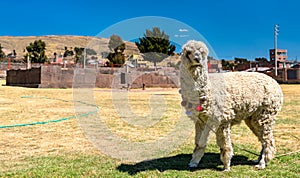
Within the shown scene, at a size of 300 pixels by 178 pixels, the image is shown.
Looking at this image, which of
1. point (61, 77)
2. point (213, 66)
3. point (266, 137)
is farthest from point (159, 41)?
point (61, 77)

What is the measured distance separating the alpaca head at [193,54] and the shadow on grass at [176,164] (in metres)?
1.80

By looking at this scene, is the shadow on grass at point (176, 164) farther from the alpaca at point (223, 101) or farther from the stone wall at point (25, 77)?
the stone wall at point (25, 77)

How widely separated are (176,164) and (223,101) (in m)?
1.47

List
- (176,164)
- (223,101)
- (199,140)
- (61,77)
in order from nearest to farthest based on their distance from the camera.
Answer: (223,101)
(199,140)
(176,164)
(61,77)

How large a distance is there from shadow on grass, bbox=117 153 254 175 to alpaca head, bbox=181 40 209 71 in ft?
5.91

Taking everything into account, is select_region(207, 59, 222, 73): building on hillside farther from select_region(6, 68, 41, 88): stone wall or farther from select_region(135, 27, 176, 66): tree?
select_region(6, 68, 41, 88): stone wall

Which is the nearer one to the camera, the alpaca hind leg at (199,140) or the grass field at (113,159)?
the grass field at (113,159)

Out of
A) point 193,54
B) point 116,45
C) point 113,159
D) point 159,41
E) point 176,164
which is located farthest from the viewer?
point 116,45

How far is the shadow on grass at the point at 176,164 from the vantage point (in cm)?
537

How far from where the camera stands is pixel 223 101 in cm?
497

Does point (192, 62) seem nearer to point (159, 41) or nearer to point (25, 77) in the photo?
point (159, 41)

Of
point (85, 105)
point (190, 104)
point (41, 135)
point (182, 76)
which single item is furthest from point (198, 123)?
point (85, 105)

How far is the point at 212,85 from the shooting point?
16.3ft

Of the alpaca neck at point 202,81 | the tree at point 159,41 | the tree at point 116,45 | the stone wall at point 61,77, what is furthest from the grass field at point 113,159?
the stone wall at point 61,77
